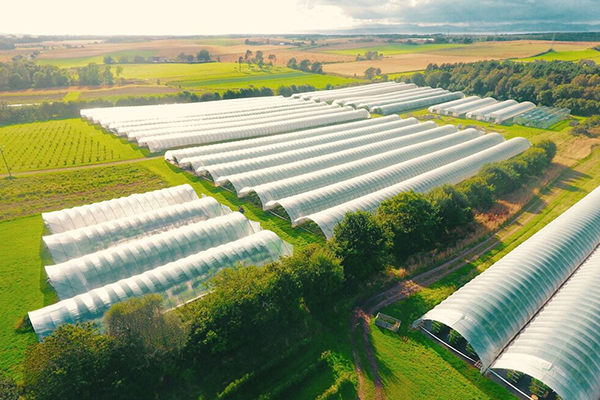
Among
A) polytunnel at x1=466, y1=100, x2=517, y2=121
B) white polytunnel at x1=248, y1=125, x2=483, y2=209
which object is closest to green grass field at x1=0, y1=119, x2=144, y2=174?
white polytunnel at x1=248, y1=125, x2=483, y2=209

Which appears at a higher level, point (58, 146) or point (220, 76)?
point (220, 76)

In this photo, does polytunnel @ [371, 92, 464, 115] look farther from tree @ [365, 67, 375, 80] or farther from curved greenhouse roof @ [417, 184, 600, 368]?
curved greenhouse roof @ [417, 184, 600, 368]

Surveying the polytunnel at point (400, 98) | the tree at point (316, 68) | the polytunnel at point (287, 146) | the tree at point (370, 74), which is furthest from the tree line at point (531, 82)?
the polytunnel at point (287, 146)

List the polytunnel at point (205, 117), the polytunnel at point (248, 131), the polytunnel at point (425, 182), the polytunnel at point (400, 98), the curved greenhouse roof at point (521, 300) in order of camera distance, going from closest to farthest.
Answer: the curved greenhouse roof at point (521, 300) < the polytunnel at point (425, 182) < the polytunnel at point (248, 131) < the polytunnel at point (205, 117) < the polytunnel at point (400, 98)

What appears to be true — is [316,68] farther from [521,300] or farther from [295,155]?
[521,300]

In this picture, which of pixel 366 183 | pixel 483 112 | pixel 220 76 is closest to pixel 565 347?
pixel 366 183

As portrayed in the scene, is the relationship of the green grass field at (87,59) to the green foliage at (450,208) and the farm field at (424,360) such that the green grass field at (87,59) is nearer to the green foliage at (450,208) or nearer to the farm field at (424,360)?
the green foliage at (450,208)
